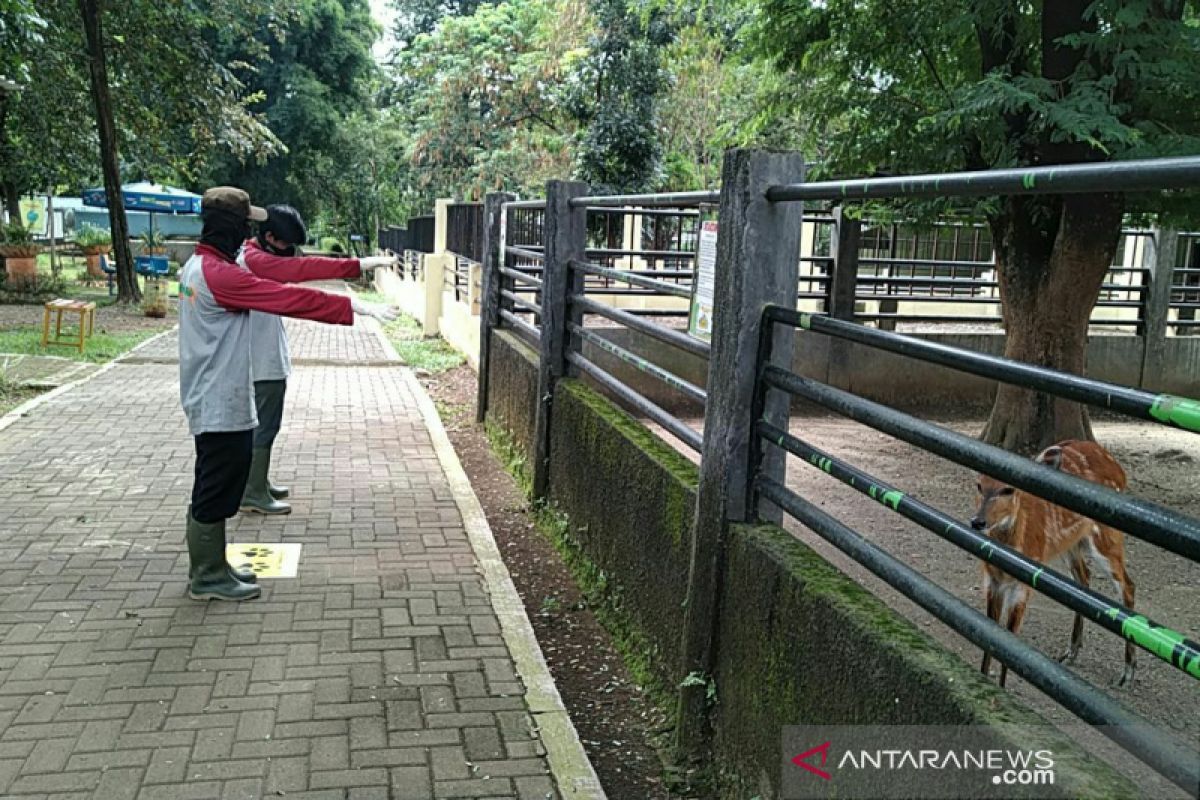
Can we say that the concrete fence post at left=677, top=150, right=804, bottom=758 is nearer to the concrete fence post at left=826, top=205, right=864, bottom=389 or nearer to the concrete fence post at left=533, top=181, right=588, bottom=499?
the concrete fence post at left=533, top=181, right=588, bottom=499

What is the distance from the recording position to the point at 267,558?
584 centimetres

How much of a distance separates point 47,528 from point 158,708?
260 centimetres

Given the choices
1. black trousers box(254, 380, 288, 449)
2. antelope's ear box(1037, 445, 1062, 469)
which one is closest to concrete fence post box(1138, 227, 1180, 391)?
antelope's ear box(1037, 445, 1062, 469)

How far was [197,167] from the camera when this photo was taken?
972 inches

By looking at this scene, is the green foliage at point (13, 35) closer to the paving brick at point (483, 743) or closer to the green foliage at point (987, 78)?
the green foliage at point (987, 78)

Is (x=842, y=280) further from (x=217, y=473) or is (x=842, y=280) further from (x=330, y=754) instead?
(x=330, y=754)

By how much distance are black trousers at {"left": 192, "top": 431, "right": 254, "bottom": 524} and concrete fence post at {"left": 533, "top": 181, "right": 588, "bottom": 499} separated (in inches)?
92.8

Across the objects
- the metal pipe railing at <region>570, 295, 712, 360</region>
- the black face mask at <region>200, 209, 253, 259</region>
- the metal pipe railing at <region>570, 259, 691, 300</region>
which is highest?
the black face mask at <region>200, 209, 253, 259</region>

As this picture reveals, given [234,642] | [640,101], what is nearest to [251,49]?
[640,101]

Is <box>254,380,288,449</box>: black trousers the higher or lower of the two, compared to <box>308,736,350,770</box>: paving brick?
higher

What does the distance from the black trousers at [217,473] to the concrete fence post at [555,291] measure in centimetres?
236

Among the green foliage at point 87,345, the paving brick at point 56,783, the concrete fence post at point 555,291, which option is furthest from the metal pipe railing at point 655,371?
the green foliage at point 87,345

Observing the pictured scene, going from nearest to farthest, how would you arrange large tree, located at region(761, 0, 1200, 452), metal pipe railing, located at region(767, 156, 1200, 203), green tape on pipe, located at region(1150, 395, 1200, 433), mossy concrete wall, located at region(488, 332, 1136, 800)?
green tape on pipe, located at region(1150, 395, 1200, 433) < metal pipe railing, located at region(767, 156, 1200, 203) < mossy concrete wall, located at region(488, 332, 1136, 800) < large tree, located at region(761, 0, 1200, 452)

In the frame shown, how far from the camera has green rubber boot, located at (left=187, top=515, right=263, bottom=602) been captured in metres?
5.08
